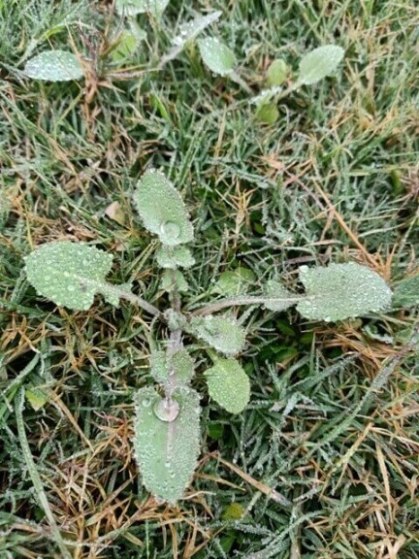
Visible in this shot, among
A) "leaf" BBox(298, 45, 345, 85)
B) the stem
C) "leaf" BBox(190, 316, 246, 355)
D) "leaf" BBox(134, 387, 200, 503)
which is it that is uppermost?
"leaf" BBox(298, 45, 345, 85)

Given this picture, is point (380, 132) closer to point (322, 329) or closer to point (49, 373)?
point (322, 329)

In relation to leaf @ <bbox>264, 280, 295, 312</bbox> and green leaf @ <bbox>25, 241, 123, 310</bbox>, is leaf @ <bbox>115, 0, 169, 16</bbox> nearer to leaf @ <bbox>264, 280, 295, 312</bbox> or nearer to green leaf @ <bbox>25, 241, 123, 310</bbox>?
green leaf @ <bbox>25, 241, 123, 310</bbox>

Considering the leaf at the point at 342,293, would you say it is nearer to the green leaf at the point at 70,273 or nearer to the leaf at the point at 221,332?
the leaf at the point at 221,332

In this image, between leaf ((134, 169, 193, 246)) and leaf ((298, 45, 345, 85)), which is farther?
leaf ((298, 45, 345, 85))

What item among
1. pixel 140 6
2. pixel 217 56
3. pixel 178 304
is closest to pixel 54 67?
pixel 140 6

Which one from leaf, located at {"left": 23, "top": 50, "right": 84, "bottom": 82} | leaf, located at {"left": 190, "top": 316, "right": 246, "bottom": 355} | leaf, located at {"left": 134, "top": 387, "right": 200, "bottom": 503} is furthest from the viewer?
leaf, located at {"left": 23, "top": 50, "right": 84, "bottom": 82}

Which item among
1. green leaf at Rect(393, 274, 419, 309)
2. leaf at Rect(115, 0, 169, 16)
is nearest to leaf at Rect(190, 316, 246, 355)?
green leaf at Rect(393, 274, 419, 309)

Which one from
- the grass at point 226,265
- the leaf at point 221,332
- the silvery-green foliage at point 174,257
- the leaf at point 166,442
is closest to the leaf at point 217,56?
the grass at point 226,265
